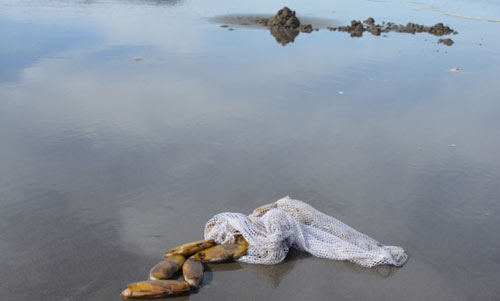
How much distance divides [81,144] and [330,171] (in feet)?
12.6

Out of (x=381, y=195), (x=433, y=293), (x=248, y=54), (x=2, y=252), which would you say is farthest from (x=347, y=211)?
(x=248, y=54)

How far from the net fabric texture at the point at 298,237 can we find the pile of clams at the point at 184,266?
0.41ft

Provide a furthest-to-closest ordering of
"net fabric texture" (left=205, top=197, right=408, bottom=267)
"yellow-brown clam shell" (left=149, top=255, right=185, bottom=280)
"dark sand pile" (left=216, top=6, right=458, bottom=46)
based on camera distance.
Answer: "dark sand pile" (left=216, top=6, right=458, bottom=46)
"net fabric texture" (left=205, top=197, right=408, bottom=267)
"yellow-brown clam shell" (left=149, top=255, right=185, bottom=280)

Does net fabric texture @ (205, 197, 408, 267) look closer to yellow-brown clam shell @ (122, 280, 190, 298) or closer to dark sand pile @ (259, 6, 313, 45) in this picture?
yellow-brown clam shell @ (122, 280, 190, 298)

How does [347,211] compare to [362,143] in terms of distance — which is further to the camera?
[362,143]

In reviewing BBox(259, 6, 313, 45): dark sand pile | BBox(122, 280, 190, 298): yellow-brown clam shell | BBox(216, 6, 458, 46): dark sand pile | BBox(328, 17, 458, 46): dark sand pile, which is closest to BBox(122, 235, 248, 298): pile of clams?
BBox(122, 280, 190, 298): yellow-brown clam shell


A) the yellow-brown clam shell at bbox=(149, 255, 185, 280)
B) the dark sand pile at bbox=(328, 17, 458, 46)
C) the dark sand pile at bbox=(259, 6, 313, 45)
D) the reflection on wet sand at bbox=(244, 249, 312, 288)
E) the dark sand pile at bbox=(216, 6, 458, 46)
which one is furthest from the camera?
the dark sand pile at bbox=(328, 17, 458, 46)

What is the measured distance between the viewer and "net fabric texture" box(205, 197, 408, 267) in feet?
16.8

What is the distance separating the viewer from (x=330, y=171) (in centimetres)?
721

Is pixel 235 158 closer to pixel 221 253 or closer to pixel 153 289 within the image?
pixel 221 253

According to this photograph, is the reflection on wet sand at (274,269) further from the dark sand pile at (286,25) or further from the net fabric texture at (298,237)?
the dark sand pile at (286,25)

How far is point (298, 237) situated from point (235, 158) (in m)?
2.44

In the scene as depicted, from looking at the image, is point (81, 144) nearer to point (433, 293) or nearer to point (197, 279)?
point (197, 279)

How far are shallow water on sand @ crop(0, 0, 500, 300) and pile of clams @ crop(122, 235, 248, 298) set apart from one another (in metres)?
0.16
